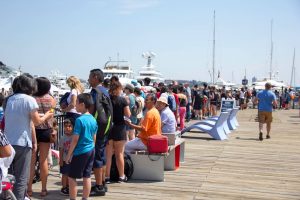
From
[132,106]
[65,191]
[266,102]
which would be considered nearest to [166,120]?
[132,106]

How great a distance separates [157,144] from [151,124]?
1.30 feet

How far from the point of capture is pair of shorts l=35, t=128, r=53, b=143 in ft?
19.2

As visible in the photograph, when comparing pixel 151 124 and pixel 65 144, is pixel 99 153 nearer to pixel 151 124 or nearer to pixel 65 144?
pixel 65 144

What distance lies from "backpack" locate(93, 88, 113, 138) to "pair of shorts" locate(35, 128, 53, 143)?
2.17 feet

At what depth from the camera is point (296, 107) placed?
39.3m

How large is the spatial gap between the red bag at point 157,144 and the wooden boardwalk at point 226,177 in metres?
0.54

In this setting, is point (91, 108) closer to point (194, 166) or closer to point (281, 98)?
point (194, 166)

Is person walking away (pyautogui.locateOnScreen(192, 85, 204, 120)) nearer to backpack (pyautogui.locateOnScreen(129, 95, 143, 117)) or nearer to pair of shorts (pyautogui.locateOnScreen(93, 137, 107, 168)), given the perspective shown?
backpack (pyautogui.locateOnScreen(129, 95, 143, 117))

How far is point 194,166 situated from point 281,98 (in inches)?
1180

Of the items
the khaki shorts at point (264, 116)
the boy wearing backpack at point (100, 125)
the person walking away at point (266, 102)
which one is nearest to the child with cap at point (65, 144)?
the boy wearing backpack at point (100, 125)

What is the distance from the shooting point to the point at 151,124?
729 cm

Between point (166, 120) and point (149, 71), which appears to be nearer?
point (166, 120)

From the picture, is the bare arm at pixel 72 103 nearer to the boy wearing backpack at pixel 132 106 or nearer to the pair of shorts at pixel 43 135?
the pair of shorts at pixel 43 135

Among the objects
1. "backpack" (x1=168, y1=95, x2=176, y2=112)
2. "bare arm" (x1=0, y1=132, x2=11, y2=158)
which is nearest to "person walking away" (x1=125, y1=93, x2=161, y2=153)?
"bare arm" (x1=0, y1=132, x2=11, y2=158)
